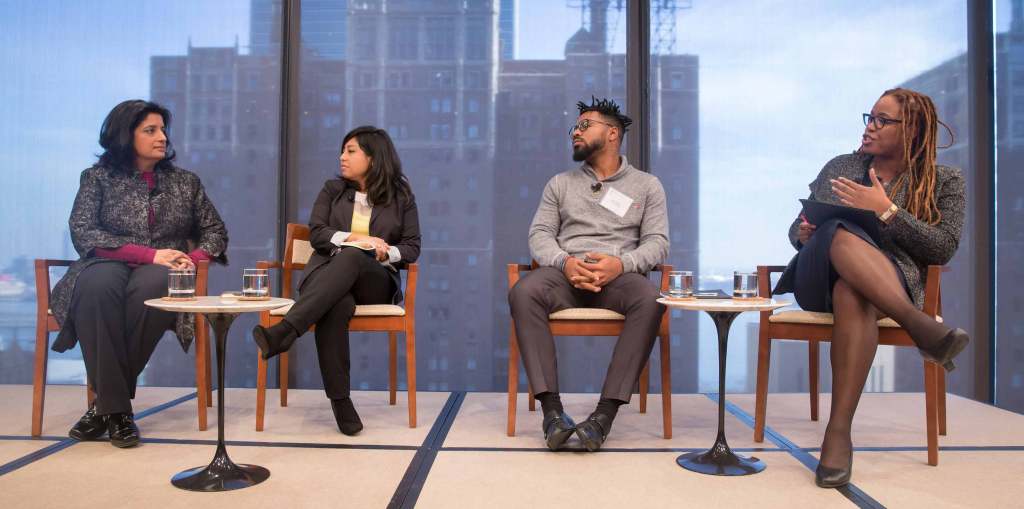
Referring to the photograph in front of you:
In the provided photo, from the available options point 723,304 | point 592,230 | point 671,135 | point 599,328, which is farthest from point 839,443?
point 671,135

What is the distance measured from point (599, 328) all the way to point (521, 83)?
1.69 m

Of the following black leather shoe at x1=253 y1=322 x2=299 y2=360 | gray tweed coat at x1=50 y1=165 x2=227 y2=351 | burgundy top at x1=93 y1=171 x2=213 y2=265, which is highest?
gray tweed coat at x1=50 y1=165 x2=227 y2=351

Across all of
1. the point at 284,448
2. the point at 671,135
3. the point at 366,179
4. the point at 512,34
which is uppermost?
the point at 512,34

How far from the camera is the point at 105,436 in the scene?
8.39 ft

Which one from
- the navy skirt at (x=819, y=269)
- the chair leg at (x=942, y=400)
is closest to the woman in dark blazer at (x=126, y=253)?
the navy skirt at (x=819, y=269)

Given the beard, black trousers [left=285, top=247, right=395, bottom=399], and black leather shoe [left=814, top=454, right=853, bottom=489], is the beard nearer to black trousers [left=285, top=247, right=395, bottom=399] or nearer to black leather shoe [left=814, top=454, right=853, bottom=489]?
black trousers [left=285, top=247, right=395, bottom=399]

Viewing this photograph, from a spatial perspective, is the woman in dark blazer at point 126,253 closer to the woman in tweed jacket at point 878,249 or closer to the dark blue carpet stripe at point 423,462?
the dark blue carpet stripe at point 423,462

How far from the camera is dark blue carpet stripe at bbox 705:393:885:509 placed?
1.94 metres

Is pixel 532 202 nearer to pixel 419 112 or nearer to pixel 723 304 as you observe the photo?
pixel 419 112

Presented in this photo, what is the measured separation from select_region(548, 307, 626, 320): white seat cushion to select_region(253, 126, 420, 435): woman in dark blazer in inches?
27.9

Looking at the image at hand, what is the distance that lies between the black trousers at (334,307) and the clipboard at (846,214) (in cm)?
156

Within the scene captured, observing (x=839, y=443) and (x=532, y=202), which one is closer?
(x=839, y=443)

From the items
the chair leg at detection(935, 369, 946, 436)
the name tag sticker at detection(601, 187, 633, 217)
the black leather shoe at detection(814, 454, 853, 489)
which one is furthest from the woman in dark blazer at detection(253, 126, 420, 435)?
the chair leg at detection(935, 369, 946, 436)

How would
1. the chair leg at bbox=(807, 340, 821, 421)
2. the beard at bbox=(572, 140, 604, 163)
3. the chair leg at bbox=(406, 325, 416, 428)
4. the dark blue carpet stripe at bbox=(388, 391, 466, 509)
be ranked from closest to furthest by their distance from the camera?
the dark blue carpet stripe at bbox=(388, 391, 466, 509) → the chair leg at bbox=(406, 325, 416, 428) → the chair leg at bbox=(807, 340, 821, 421) → the beard at bbox=(572, 140, 604, 163)
